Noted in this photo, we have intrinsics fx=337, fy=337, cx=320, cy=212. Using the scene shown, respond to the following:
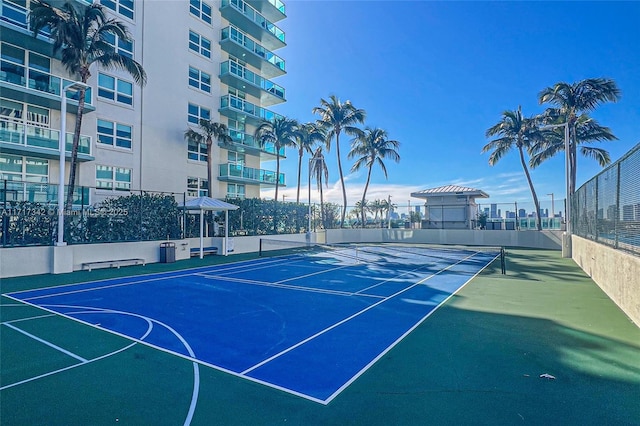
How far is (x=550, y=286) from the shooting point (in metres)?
12.1

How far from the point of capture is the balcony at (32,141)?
17.9m

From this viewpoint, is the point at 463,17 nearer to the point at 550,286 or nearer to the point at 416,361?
the point at 550,286

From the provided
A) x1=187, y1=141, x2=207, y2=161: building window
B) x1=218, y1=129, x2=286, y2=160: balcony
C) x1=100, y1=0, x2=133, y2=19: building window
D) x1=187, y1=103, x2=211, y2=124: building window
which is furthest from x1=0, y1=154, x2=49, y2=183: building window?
x1=218, y1=129, x2=286, y2=160: balcony

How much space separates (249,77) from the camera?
33.5 meters

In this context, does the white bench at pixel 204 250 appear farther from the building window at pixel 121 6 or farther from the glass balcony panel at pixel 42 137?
the building window at pixel 121 6

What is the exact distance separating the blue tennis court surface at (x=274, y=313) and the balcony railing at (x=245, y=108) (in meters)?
20.3

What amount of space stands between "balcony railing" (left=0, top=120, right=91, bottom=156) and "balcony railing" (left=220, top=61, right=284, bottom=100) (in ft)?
48.8

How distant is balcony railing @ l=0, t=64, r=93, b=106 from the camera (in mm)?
18845

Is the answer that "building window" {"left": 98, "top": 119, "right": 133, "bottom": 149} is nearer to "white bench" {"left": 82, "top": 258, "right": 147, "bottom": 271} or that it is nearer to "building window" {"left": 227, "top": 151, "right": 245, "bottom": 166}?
"building window" {"left": 227, "top": 151, "right": 245, "bottom": 166}

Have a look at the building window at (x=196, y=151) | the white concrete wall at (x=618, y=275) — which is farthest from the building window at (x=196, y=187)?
the white concrete wall at (x=618, y=275)

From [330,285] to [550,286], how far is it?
25.9 feet

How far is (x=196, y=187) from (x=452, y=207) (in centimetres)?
2410

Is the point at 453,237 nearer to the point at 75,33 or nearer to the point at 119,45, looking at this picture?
the point at 75,33

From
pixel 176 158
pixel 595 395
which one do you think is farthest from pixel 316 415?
pixel 176 158
